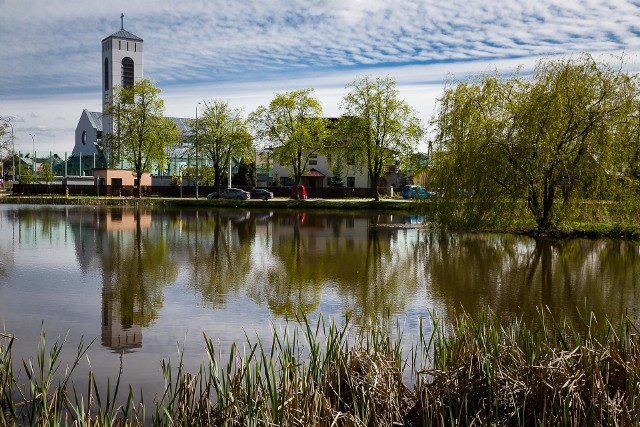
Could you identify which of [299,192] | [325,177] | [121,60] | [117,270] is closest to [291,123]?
[299,192]

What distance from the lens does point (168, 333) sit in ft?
36.9

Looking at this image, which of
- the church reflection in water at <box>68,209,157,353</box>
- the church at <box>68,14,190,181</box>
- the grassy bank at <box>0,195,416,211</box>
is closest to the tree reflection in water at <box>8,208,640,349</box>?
the church reflection in water at <box>68,209,157,353</box>

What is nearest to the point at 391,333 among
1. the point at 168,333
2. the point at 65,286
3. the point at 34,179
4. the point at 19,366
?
the point at 168,333

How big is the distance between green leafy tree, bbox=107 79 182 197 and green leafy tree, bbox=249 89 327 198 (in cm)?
1049

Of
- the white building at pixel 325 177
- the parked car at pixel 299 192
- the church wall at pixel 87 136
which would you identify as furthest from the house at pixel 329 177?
the church wall at pixel 87 136

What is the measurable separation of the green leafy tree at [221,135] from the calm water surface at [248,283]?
4051 cm

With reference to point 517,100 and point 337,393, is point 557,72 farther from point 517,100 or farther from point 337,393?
point 337,393

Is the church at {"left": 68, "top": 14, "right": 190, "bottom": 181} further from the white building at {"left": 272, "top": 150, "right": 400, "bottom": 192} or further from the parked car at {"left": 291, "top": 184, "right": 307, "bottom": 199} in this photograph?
the parked car at {"left": 291, "top": 184, "right": 307, "bottom": 199}

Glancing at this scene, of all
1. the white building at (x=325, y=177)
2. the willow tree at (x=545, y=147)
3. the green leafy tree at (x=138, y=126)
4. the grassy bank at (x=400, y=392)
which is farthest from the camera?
the white building at (x=325, y=177)

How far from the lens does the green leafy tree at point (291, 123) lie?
66312mm

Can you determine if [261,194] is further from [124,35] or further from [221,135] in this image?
[124,35]

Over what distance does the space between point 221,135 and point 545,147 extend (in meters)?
46.5

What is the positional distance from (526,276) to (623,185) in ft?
45.5

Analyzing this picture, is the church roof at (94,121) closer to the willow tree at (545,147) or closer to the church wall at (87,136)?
the church wall at (87,136)
